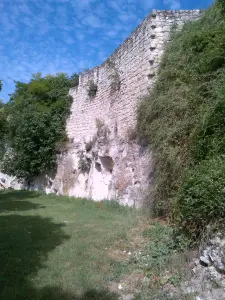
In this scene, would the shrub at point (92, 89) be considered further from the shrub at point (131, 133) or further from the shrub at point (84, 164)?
the shrub at point (131, 133)

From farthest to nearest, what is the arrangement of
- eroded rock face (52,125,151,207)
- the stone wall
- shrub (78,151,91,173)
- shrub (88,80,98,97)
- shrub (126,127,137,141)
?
shrub (78,151,91,173) < shrub (88,80,98,97) < shrub (126,127,137,141) < eroded rock face (52,125,151,207) < the stone wall

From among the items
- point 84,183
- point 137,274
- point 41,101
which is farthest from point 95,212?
point 41,101

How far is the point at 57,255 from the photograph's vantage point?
4.71m

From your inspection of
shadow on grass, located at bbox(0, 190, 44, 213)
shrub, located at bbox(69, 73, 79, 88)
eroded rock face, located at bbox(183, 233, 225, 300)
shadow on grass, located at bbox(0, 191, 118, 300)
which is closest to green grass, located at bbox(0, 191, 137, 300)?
shadow on grass, located at bbox(0, 191, 118, 300)

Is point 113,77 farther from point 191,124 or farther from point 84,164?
point 191,124

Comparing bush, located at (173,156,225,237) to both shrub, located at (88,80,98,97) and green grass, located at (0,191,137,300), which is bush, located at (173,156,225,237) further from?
shrub, located at (88,80,98,97)

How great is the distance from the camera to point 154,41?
8.26 meters

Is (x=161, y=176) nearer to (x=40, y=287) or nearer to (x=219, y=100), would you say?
(x=219, y=100)

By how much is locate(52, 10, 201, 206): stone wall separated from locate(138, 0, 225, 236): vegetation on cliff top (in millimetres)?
692

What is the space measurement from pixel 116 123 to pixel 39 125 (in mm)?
5914

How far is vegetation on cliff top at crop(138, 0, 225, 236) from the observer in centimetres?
378

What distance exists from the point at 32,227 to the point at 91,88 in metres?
7.33

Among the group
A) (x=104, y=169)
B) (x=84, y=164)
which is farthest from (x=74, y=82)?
(x=104, y=169)

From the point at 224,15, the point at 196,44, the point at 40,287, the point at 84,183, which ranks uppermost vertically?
the point at 224,15
